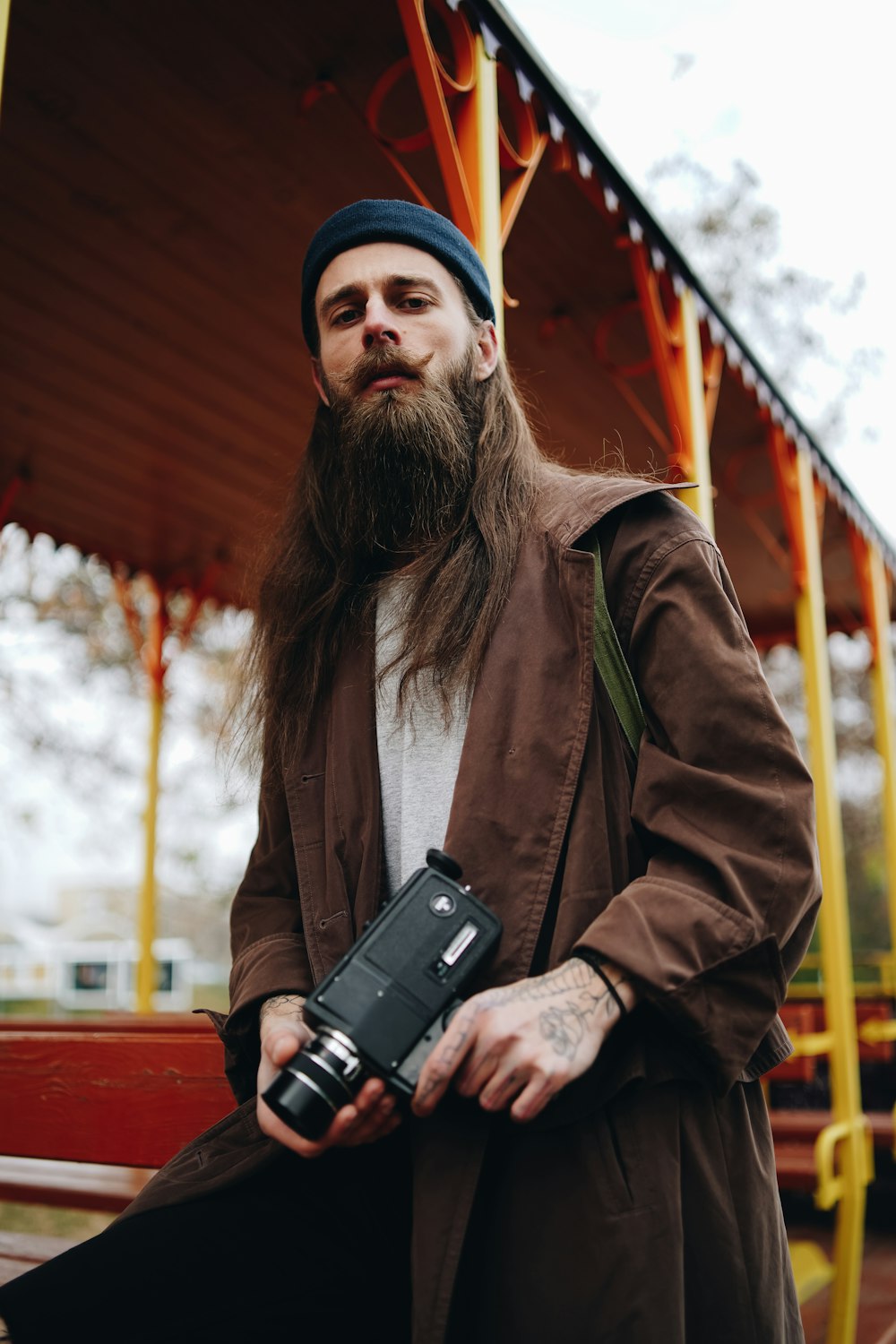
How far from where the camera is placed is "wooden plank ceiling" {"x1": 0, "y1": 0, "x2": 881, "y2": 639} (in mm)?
3076

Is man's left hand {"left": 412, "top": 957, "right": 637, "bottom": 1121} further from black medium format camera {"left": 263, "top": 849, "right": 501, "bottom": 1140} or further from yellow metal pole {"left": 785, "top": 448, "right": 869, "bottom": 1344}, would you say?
yellow metal pole {"left": 785, "top": 448, "right": 869, "bottom": 1344}

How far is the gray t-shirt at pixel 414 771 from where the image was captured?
1436 millimetres

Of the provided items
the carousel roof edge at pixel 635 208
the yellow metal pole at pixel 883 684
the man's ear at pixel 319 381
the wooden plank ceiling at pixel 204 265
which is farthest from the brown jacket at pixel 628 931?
the yellow metal pole at pixel 883 684

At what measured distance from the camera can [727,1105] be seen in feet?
4.17

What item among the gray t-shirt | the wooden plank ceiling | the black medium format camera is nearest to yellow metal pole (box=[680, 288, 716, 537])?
the wooden plank ceiling

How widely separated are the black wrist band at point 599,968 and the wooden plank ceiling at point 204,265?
61.9 inches

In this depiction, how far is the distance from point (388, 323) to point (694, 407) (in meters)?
2.46

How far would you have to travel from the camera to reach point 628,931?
3.79 ft

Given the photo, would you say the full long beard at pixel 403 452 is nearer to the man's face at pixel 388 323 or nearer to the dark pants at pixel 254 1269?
the man's face at pixel 388 323

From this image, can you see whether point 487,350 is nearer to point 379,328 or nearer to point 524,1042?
point 379,328

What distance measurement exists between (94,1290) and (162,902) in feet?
83.9

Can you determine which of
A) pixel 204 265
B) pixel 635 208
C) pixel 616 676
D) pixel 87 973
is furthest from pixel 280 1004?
pixel 87 973

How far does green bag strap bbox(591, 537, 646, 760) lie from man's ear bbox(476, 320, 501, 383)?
0.62 meters

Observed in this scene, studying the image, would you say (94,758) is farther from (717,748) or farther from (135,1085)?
(717,748)
